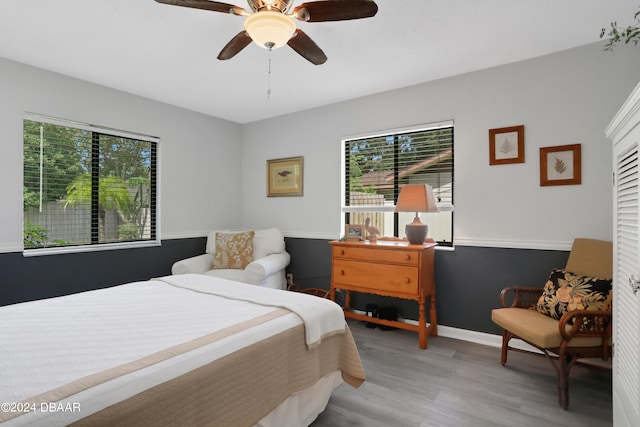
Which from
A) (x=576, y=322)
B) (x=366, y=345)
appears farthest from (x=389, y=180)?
(x=576, y=322)

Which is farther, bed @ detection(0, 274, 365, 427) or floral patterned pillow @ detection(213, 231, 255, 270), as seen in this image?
floral patterned pillow @ detection(213, 231, 255, 270)

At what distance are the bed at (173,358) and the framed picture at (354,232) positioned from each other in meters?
1.49

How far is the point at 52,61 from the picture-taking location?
287 centimetres

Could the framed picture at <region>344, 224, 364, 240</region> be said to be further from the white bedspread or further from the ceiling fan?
the ceiling fan

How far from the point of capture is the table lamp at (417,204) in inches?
119

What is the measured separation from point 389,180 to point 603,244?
1.93m

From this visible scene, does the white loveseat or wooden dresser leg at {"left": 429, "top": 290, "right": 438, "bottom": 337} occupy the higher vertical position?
the white loveseat

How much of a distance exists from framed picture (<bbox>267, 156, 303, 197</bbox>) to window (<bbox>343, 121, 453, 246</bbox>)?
0.66 m

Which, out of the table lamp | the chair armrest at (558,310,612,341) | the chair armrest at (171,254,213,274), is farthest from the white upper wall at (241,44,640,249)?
the chair armrest at (171,254,213,274)

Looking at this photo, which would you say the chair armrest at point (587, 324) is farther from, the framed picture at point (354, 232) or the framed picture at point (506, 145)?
the framed picture at point (354, 232)

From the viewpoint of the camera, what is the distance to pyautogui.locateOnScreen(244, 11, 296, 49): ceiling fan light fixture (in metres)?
1.68

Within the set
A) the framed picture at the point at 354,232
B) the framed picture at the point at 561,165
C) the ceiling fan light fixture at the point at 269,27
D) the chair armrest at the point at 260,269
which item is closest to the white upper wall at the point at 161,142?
the chair armrest at the point at 260,269

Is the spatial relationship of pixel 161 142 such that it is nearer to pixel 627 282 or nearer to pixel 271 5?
pixel 271 5

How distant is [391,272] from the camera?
3064 mm
